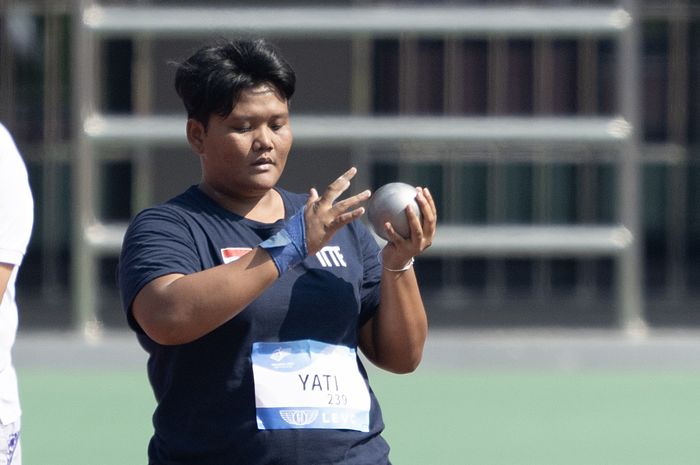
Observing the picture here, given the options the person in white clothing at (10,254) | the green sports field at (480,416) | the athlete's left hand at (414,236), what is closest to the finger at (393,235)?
the athlete's left hand at (414,236)

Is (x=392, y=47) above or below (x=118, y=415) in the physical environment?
above

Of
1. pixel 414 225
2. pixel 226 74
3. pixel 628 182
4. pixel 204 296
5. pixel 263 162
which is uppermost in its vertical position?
pixel 226 74

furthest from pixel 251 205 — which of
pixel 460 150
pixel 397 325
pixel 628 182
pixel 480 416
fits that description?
pixel 460 150

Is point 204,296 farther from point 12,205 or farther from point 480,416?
point 480,416

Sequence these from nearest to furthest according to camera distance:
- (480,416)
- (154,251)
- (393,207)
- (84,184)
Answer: (154,251) < (393,207) < (480,416) < (84,184)

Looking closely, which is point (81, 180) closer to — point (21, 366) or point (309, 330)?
point (21, 366)

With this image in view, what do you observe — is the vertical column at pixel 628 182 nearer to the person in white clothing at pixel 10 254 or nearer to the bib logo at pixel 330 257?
the bib logo at pixel 330 257

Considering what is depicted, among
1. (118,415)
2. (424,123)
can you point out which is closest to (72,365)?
(118,415)

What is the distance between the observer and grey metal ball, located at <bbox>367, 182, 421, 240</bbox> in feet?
→ 10.6

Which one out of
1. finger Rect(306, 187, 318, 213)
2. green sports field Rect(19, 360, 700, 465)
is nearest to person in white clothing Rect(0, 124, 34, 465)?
finger Rect(306, 187, 318, 213)

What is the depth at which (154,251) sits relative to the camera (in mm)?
3145

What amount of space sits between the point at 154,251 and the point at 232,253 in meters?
0.17

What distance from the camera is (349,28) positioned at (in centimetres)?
1079

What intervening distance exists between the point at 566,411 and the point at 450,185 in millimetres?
6344
